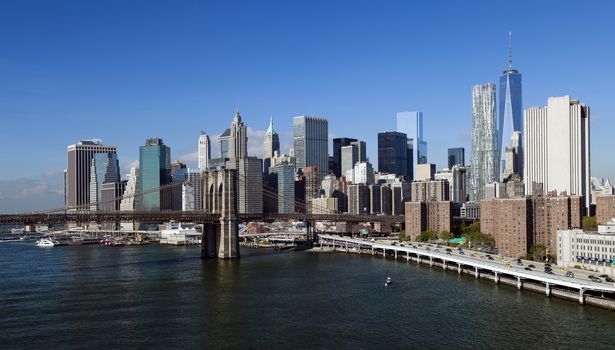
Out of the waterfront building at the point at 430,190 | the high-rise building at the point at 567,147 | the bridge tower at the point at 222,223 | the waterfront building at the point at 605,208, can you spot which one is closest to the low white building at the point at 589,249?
the waterfront building at the point at 605,208

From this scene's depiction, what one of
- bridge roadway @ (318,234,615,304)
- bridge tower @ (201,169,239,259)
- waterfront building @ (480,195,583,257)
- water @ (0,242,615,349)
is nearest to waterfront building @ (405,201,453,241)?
bridge roadway @ (318,234,615,304)

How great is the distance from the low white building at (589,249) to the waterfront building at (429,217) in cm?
4737

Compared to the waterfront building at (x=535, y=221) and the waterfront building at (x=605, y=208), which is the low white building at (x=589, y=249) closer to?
the waterfront building at (x=535, y=221)

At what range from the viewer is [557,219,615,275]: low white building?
5369 cm

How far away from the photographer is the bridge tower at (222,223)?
8012 centimetres

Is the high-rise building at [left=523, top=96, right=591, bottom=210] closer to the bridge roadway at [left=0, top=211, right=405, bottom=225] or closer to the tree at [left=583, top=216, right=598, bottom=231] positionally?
the tree at [left=583, top=216, right=598, bottom=231]

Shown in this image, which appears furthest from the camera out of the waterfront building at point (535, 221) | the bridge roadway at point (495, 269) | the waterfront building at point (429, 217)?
the waterfront building at point (429, 217)

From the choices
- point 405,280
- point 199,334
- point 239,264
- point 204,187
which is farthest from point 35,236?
point 199,334

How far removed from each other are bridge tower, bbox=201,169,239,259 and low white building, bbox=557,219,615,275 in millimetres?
39805

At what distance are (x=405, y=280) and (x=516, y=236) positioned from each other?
65.3ft

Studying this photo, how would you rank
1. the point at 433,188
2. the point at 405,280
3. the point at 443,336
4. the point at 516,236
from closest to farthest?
the point at 443,336 → the point at 405,280 → the point at 516,236 → the point at 433,188

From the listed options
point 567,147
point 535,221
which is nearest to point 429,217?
point 535,221

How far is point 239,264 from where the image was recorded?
241ft

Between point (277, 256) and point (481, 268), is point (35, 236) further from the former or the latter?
point (481, 268)
